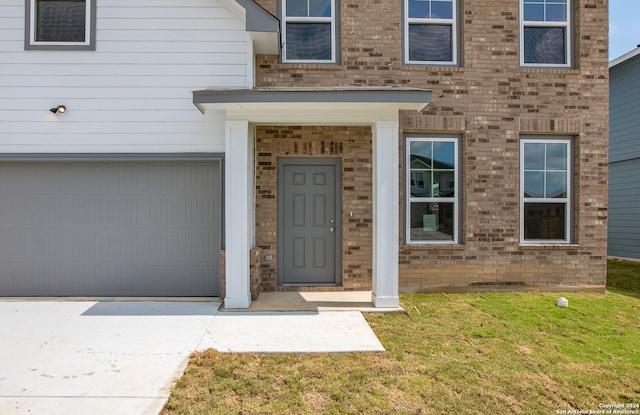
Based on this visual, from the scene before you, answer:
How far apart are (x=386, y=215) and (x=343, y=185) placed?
1264 millimetres

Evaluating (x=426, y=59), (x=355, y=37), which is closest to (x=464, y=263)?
(x=426, y=59)

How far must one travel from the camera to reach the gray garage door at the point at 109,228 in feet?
20.2

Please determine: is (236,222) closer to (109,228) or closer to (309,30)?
(109,228)

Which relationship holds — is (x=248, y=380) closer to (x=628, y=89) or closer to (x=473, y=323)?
(x=473, y=323)

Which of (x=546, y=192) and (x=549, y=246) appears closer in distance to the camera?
(x=549, y=246)

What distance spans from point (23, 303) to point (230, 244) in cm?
333

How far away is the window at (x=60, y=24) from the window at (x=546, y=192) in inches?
300

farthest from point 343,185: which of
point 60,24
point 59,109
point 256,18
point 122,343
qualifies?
point 60,24

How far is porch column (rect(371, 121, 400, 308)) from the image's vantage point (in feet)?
18.5

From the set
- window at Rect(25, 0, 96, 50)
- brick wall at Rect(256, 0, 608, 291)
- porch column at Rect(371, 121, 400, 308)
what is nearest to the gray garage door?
window at Rect(25, 0, 96, 50)

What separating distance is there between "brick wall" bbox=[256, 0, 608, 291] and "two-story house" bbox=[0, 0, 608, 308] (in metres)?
0.03

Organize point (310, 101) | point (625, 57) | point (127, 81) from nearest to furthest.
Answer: point (310, 101)
point (127, 81)
point (625, 57)

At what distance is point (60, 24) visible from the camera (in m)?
6.15

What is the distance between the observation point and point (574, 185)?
274 inches
